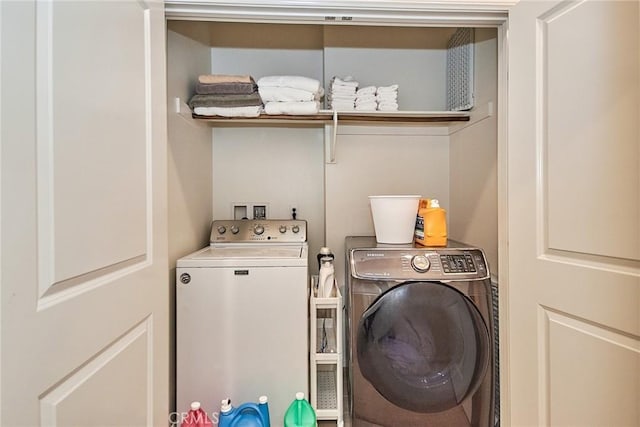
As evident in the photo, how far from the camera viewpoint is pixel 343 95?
2.07 metres

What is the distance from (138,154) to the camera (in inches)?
41.4

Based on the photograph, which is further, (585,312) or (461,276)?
(461,276)

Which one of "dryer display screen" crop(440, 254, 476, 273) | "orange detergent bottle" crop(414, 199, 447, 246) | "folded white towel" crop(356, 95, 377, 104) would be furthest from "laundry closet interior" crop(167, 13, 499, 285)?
"dryer display screen" crop(440, 254, 476, 273)

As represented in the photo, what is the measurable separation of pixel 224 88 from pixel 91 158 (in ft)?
4.06

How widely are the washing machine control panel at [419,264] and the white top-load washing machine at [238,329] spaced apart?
30 cm

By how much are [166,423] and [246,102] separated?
1617mm

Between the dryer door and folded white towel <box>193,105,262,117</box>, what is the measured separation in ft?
4.15

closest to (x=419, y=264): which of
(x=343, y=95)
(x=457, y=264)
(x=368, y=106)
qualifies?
(x=457, y=264)

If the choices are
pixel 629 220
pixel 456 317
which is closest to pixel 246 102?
pixel 456 317

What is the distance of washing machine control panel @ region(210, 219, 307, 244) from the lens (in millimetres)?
2203

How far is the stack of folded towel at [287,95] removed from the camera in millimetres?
1922

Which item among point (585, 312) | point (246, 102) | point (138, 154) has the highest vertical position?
point (246, 102)

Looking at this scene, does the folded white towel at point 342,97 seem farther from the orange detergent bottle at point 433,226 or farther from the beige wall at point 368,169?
the orange detergent bottle at point 433,226

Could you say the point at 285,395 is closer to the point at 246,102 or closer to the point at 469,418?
the point at 469,418
